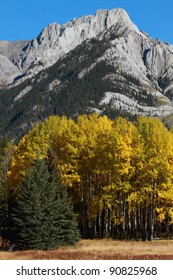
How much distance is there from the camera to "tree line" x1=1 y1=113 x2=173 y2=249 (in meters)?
48.1

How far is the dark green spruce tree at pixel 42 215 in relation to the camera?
1587 inches

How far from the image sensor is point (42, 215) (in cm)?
4028

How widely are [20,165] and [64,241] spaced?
1492 centimetres

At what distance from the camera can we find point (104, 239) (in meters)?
52.8

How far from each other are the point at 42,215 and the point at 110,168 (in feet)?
38.9

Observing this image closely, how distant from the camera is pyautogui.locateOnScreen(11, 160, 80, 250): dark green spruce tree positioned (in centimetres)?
4031

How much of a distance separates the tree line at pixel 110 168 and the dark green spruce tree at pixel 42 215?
8.45 ft

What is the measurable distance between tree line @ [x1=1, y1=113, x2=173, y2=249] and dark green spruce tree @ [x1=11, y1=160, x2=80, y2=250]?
2575mm

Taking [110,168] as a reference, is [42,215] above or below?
below

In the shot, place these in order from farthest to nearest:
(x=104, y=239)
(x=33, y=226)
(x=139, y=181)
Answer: (x=104, y=239)
(x=139, y=181)
(x=33, y=226)

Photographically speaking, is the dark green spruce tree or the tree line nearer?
the dark green spruce tree
